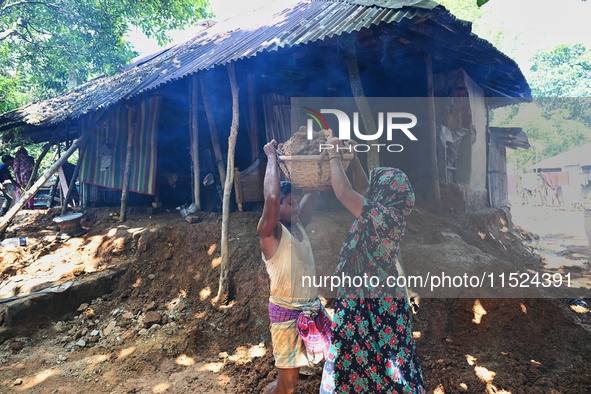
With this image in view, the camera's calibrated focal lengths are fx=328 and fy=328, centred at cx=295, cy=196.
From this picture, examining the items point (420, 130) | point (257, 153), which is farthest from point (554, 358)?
point (257, 153)

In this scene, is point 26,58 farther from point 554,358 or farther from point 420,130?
point 554,358

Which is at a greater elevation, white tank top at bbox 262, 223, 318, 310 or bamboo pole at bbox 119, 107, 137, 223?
bamboo pole at bbox 119, 107, 137, 223

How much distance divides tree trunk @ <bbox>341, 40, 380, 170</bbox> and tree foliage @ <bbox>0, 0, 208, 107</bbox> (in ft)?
29.5

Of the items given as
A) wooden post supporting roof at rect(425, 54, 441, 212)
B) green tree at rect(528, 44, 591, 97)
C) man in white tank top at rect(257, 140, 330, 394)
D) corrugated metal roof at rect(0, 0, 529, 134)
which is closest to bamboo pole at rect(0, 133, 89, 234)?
corrugated metal roof at rect(0, 0, 529, 134)

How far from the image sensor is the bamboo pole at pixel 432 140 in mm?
5633

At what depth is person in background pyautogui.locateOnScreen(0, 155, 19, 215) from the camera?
323 inches

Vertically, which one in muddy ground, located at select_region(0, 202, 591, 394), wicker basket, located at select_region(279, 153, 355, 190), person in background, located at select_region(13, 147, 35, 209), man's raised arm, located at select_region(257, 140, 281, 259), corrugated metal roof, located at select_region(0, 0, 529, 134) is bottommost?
muddy ground, located at select_region(0, 202, 591, 394)

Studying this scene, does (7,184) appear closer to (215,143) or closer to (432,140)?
(215,143)

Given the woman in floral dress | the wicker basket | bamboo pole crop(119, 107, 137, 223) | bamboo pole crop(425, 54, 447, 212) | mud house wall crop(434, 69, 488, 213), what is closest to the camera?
the woman in floral dress

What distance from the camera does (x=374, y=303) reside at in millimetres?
2193

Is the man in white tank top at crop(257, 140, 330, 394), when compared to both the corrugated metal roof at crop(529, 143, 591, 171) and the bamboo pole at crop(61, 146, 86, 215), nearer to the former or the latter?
the bamboo pole at crop(61, 146, 86, 215)

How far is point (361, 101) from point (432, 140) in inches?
92.1

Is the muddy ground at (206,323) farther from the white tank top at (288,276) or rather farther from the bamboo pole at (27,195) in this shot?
the white tank top at (288,276)

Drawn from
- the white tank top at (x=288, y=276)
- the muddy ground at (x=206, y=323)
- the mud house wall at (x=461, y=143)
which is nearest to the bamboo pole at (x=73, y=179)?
the muddy ground at (x=206, y=323)
